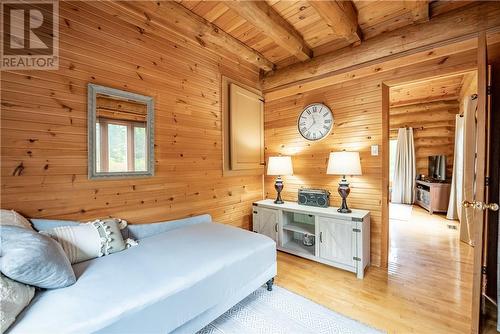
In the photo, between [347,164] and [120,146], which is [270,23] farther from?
[120,146]

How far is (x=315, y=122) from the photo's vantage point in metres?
3.07

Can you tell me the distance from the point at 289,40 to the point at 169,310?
2.73 metres

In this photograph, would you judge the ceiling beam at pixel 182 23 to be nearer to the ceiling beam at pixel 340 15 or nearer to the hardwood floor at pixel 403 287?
the ceiling beam at pixel 340 15

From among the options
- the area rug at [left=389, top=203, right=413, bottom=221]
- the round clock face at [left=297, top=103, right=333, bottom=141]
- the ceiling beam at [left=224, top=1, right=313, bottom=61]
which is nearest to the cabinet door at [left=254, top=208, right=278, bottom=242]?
the round clock face at [left=297, top=103, right=333, bottom=141]

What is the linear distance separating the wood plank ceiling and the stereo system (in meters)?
1.79

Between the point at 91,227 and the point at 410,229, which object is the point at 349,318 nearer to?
the point at 91,227

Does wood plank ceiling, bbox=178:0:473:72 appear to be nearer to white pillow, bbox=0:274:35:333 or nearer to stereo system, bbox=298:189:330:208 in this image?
stereo system, bbox=298:189:330:208

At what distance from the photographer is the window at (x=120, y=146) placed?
6.18 ft

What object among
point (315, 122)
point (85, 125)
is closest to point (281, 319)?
point (85, 125)

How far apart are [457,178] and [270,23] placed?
4.88 meters

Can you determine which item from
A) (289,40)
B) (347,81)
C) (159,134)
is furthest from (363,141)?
(159,134)

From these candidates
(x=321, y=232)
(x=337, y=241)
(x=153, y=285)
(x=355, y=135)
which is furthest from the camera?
(x=355, y=135)

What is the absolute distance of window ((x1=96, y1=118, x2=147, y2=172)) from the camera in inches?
74.2

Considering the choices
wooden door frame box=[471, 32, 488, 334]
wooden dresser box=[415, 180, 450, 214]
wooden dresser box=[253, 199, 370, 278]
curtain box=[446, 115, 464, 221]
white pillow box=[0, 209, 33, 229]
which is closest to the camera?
white pillow box=[0, 209, 33, 229]
